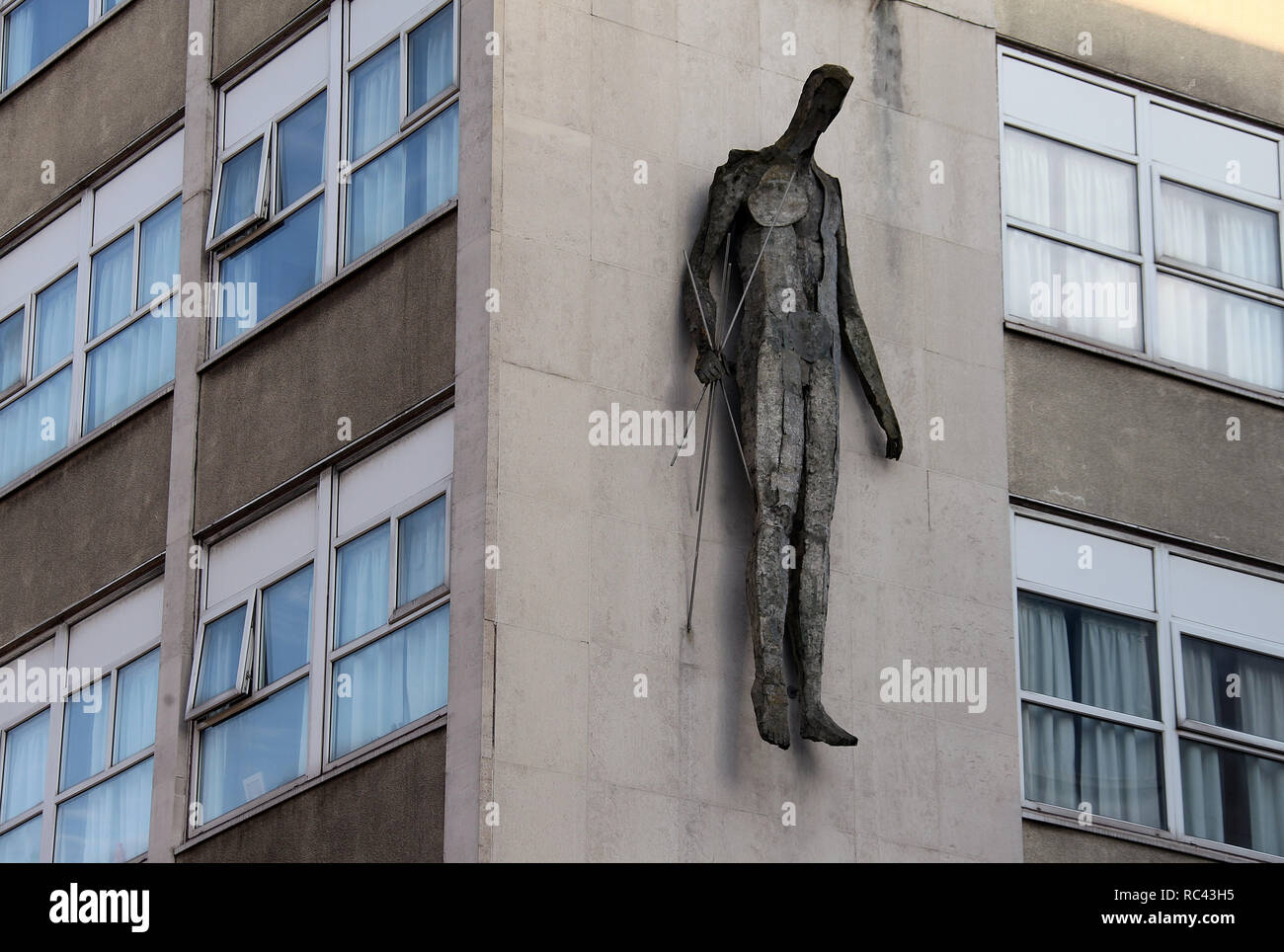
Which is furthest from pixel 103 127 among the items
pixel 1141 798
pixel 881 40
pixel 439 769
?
pixel 1141 798

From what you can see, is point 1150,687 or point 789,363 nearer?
point 789,363

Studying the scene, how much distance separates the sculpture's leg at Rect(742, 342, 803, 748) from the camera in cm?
2008

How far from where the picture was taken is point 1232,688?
2302cm

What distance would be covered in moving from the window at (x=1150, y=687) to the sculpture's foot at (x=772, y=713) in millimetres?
2568

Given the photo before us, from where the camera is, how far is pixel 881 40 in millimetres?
23094

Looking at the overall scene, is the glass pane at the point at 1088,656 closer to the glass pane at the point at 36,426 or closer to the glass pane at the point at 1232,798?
the glass pane at the point at 1232,798

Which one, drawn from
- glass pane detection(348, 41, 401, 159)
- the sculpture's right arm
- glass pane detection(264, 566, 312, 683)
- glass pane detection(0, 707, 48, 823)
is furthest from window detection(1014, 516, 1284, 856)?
glass pane detection(0, 707, 48, 823)

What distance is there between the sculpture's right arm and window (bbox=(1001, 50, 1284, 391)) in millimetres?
2944

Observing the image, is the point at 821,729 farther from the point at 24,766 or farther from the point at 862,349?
the point at 24,766

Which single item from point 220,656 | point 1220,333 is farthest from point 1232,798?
point 220,656

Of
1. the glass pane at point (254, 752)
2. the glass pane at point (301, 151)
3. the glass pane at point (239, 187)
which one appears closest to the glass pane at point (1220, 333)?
the glass pane at point (301, 151)

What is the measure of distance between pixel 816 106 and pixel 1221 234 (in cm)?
498

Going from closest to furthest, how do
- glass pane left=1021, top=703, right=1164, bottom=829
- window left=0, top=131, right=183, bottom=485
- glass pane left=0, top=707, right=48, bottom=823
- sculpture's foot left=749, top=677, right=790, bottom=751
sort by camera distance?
sculpture's foot left=749, top=677, right=790, bottom=751 < glass pane left=1021, top=703, right=1164, bottom=829 < glass pane left=0, top=707, right=48, bottom=823 < window left=0, top=131, right=183, bottom=485

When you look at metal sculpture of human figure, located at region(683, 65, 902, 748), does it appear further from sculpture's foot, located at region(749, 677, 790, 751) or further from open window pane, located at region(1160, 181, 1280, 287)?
open window pane, located at region(1160, 181, 1280, 287)
